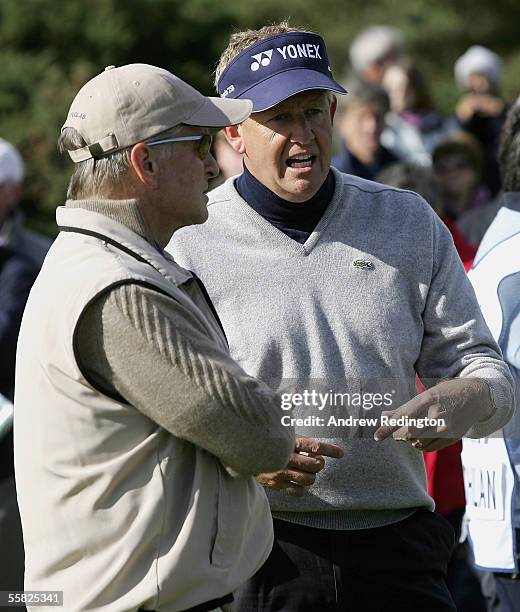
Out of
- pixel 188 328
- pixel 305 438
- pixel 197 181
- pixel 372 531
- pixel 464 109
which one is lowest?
pixel 372 531

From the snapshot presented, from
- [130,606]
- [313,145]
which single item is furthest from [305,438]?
[313,145]

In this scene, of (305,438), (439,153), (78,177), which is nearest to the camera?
(78,177)

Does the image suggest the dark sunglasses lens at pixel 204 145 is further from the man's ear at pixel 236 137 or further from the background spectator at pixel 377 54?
the background spectator at pixel 377 54

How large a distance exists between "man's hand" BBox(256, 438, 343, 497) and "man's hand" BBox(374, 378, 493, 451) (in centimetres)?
16

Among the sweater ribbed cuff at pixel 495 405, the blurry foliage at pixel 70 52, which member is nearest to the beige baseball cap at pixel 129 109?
the sweater ribbed cuff at pixel 495 405

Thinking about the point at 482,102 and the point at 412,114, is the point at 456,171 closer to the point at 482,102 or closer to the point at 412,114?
the point at 412,114

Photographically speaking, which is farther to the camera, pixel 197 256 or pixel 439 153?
pixel 439 153

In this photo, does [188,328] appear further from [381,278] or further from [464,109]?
[464,109]

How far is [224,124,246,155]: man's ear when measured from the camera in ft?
13.1

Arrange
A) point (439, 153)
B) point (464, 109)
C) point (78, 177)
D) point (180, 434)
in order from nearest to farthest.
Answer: point (180, 434)
point (78, 177)
point (439, 153)
point (464, 109)

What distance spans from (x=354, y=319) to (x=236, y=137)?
75 cm

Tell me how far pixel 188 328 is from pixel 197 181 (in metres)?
0.45

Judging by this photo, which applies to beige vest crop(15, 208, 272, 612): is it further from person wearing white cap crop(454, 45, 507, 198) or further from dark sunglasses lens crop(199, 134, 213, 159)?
person wearing white cap crop(454, 45, 507, 198)

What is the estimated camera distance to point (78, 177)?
10.3 ft
